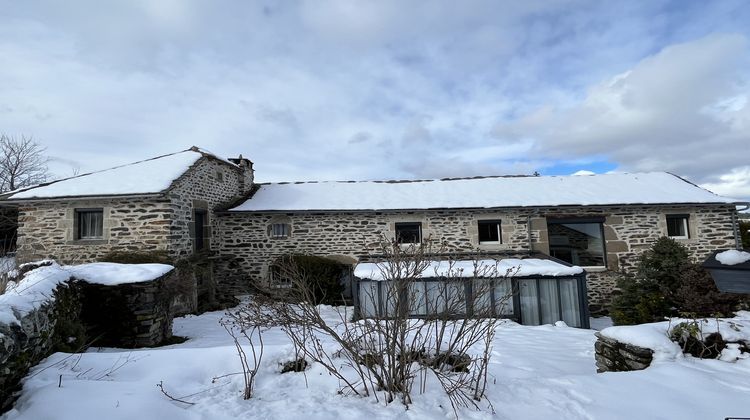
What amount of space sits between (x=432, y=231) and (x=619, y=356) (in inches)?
300

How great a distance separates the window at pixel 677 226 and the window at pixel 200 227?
1476 centimetres

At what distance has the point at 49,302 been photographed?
4180 mm

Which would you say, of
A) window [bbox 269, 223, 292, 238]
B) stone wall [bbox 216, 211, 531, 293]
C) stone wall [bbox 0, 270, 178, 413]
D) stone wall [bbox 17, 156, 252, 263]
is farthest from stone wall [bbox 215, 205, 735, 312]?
stone wall [bbox 0, 270, 178, 413]

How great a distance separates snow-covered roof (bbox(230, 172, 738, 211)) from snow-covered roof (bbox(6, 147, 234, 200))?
7.34 feet

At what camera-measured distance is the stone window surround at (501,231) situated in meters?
11.3

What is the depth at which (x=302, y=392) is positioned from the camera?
3.21 m

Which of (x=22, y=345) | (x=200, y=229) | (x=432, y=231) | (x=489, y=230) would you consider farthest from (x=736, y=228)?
(x=200, y=229)

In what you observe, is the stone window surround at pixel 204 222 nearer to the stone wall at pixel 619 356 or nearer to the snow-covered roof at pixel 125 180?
the snow-covered roof at pixel 125 180

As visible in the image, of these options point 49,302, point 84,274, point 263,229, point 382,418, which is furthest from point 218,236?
point 382,418

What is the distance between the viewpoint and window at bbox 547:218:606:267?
12.1 m

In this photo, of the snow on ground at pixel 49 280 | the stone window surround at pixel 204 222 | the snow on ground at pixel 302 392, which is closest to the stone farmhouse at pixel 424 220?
the stone window surround at pixel 204 222

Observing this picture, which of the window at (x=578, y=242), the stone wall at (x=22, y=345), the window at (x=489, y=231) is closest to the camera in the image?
the stone wall at (x=22, y=345)

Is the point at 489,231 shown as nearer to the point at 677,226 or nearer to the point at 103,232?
the point at 677,226

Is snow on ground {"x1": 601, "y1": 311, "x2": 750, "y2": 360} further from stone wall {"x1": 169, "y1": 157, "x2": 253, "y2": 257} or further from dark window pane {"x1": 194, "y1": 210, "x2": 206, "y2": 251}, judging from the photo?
dark window pane {"x1": 194, "y1": 210, "x2": 206, "y2": 251}
